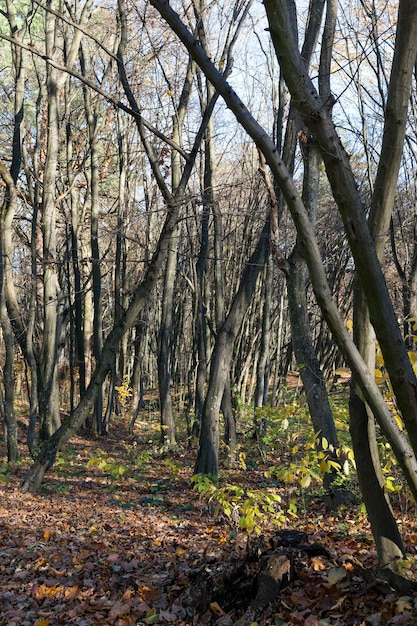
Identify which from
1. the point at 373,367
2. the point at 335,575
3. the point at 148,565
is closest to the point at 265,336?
the point at 148,565

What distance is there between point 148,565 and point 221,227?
767 centimetres

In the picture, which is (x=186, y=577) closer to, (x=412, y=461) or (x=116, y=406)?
(x=412, y=461)

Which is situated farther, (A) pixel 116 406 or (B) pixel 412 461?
(A) pixel 116 406

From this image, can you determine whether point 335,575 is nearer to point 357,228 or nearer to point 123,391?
point 357,228

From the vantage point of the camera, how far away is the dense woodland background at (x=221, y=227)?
321 centimetres

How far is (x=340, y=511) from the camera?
6449 mm

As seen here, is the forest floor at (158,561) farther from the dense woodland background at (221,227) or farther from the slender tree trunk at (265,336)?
the slender tree trunk at (265,336)

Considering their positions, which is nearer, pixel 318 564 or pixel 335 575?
pixel 335 575

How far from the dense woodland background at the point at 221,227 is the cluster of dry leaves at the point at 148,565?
368 mm

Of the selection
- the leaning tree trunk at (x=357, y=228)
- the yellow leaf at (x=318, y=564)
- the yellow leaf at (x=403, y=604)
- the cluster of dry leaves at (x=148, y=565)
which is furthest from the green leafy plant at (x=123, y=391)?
the leaning tree trunk at (x=357, y=228)

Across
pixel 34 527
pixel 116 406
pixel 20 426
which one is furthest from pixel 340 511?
pixel 116 406

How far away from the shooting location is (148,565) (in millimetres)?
5125

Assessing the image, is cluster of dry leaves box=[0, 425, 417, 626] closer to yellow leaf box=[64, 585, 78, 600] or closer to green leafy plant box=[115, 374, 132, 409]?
yellow leaf box=[64, 585, 78, 600]

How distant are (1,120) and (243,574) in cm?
1532
